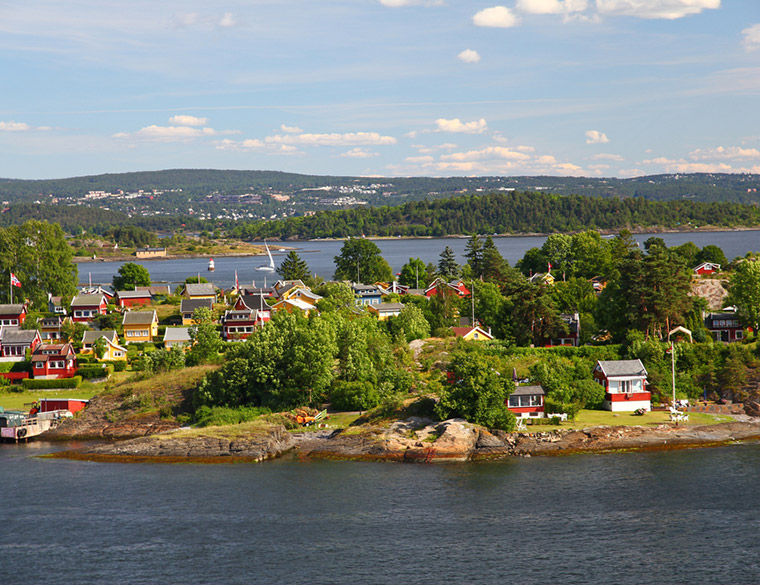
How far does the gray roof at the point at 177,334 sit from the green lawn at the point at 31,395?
34.4 ft

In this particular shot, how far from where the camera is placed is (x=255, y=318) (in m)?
78.2

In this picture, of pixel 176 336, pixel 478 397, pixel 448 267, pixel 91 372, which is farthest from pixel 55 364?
pixel 448 267

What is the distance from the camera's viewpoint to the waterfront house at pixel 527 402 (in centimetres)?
5250

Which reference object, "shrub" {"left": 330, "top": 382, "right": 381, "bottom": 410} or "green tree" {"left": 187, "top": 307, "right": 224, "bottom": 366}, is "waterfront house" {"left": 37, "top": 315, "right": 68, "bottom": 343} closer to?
"green tree" {"left": 187, "top": 307, "right": 224, "bottom": 366}

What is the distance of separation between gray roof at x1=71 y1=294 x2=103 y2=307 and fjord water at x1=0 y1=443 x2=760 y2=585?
1430 inches

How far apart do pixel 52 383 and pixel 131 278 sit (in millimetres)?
41211

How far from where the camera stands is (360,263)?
116 meters

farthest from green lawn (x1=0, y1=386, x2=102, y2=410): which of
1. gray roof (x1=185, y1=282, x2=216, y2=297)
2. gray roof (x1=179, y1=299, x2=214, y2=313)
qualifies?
gray roof (x1=185, y1=282, x2=216, y2=297)

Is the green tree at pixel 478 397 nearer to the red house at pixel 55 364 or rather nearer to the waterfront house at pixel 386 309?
the waterfront house at pixel 386 309

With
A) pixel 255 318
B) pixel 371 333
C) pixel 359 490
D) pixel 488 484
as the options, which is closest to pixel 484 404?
pixel 488 484

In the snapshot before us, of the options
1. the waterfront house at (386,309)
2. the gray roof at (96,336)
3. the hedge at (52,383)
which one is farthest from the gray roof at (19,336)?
the waterfront house at (386,309)

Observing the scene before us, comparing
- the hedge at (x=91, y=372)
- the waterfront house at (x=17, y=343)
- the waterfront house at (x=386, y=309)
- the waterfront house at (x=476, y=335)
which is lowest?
the hedge at (x=91, y=372)

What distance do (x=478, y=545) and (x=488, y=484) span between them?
788 cm

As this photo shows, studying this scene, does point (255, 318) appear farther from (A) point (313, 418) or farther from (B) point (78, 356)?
(A) point (313, 418)
